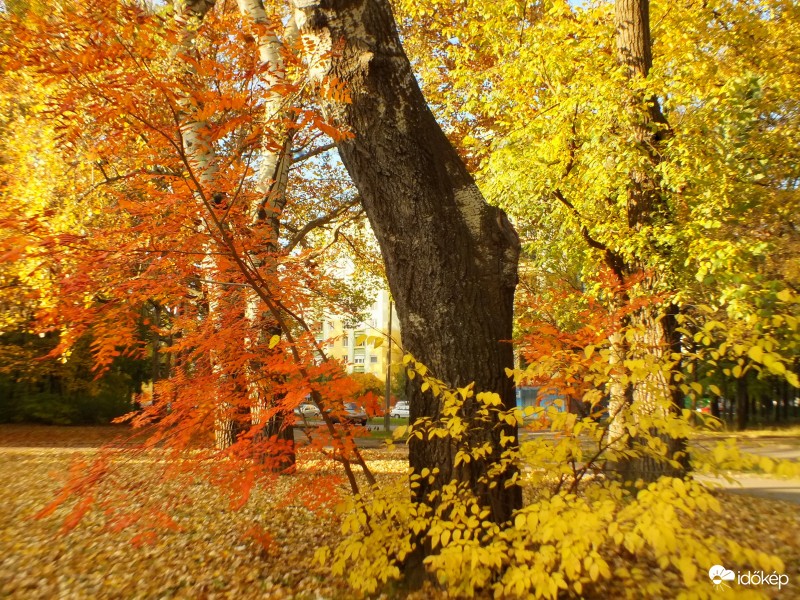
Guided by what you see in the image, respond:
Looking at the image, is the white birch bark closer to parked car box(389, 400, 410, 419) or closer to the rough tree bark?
the rough tree bark

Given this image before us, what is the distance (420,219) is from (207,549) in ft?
11.4

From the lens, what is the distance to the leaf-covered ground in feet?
13.1

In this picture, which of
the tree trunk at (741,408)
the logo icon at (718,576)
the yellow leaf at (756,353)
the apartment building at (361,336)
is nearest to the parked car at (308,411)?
the apartment building at (361,336)

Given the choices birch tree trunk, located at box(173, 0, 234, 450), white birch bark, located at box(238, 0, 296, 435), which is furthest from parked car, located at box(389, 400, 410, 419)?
white birch bark, located at box(238, 0, 296, 435)

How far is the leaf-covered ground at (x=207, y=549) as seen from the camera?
13.1ft

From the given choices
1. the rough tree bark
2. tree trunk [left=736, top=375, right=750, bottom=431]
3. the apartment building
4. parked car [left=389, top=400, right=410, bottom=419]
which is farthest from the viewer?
parked car [left=389, top=400, right=410, bottom=419]

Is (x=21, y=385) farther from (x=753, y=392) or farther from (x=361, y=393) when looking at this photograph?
(x=753, y=392)

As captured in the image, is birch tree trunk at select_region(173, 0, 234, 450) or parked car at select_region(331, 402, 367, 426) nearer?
parked car at select_region(331, 402, 367, 426)

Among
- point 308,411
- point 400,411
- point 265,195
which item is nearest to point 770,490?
point 308,411

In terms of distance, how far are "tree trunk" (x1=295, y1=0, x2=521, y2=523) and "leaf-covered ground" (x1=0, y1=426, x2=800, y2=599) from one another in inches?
58.2

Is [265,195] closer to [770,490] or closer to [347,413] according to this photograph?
[347,413]

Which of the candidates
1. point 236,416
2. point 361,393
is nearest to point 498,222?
point 361,393

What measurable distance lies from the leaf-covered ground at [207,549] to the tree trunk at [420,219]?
4.85 feet

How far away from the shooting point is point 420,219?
12.5 ft
